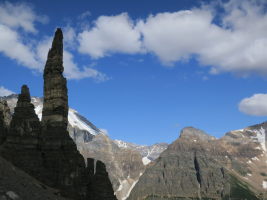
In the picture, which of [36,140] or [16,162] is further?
[36,140]

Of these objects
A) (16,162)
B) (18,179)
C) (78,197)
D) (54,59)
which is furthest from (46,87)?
(18,179)

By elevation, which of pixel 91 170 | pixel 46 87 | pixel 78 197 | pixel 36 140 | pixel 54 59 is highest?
Answer: pixel 54 59

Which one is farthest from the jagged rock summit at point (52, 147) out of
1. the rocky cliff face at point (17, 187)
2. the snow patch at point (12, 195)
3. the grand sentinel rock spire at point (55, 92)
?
the snow patch at point (12, 195)

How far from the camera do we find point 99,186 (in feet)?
258

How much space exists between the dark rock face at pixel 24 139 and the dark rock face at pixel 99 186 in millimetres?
10973

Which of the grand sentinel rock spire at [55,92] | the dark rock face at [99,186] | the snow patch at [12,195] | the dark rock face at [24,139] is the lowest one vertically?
the snow patch at [12,195]

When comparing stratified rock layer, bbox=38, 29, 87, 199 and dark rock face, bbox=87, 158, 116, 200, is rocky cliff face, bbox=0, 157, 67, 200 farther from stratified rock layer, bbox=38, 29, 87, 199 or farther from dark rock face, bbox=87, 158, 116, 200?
dark rock face, bbox=87, 158, 116, 200

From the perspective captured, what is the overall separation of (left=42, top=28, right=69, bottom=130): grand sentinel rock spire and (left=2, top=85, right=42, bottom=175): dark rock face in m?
4.89

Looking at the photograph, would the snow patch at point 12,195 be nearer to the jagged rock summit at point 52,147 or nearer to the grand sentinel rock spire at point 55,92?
the jagged rock summit at point 52,147

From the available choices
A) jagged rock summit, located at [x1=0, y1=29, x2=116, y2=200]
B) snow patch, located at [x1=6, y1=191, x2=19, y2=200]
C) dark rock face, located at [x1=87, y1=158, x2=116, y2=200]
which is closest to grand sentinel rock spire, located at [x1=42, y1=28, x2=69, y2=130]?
jagged rock summit, located at [x1=0, y1=29, x2=116, y2=200]

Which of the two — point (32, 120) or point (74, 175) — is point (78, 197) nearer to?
point (74, 175)

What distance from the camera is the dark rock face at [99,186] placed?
77438 mm

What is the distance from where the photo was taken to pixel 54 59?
84750mm

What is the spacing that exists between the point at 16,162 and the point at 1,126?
11886 mm
